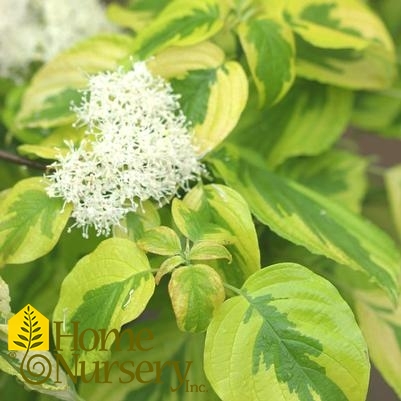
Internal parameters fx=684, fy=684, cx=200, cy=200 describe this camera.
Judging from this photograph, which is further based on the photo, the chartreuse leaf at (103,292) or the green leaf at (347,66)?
the green leaf at (347,66)

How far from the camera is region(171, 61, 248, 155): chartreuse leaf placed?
45 centimetres

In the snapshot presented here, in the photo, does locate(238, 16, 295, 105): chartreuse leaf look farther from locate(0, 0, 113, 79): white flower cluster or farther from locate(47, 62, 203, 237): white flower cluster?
locate(0, 0, 113, 79): white flower cluster

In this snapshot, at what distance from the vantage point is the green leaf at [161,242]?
0.38 metres

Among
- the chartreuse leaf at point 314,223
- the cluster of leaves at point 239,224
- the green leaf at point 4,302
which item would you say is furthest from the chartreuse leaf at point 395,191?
the green leaf at point 4,302

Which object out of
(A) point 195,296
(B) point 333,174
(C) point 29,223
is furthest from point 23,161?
(B) point 333,174

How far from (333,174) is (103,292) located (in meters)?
0.30

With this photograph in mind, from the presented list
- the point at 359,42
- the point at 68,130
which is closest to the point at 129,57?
the point at 68,130

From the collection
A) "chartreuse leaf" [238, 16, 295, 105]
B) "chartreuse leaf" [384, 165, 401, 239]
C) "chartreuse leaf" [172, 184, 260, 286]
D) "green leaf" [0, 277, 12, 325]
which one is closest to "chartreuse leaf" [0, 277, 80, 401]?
"green leaf" [0, 277, 12, 325]

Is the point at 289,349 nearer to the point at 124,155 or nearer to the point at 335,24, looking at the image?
the point at 124,155

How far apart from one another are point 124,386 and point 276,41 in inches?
10.3

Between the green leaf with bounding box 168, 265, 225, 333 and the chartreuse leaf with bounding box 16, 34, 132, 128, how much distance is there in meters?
0.20

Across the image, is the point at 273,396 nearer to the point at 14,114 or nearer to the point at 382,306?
the point at 382,306

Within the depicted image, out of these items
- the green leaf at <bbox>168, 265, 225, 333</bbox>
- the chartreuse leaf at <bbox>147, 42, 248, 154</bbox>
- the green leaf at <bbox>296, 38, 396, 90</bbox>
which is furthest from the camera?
the green leaf at <bbox>296, 38, 396, 90</bbox>

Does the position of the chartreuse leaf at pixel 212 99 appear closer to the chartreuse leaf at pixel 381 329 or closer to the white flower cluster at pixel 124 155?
the white flower cluster at pixel 124 155
